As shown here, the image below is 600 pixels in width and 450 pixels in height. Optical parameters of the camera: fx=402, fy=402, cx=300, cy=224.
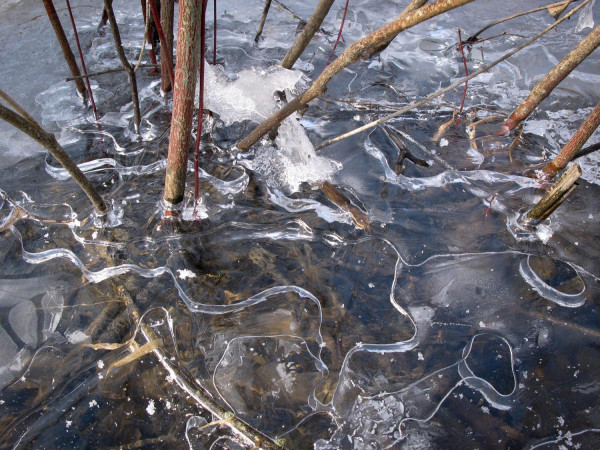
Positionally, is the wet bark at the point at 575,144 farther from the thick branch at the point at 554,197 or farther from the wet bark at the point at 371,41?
the wet bark at the point at 371,41

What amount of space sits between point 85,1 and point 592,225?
5.23m

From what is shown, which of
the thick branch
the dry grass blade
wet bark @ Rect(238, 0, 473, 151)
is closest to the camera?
→ wet bark @ Rect(238, 0, 473, 151)

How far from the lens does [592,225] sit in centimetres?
250

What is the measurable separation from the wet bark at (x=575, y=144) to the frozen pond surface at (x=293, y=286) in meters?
0.18

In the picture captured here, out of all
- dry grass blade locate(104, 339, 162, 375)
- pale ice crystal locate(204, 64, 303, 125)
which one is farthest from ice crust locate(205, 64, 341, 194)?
dry grass blade locate(104, 339, 162, 375)

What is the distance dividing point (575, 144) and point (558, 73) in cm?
45

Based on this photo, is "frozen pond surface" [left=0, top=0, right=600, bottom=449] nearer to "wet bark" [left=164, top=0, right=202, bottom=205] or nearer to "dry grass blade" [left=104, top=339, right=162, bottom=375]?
Answer: "dry grass blade" [left=104, top=339, right=162, bottom=375]

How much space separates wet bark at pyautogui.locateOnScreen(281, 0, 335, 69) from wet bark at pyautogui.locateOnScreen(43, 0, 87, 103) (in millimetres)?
1449

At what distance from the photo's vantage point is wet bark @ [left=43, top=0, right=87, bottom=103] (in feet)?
7.47

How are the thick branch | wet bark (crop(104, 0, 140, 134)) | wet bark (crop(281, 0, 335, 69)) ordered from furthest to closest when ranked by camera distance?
1. wet bark (crop(281, 0, 335, 69))
2. wet bark (crop(104, 0, 140, 134))
3. the thick branch

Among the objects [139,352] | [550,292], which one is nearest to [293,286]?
[139,352]

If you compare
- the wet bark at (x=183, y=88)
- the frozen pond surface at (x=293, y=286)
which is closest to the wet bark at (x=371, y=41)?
the wet bark at (x=183, y=88)

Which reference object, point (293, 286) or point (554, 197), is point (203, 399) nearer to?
point (293, 286)

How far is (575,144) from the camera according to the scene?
241 cm
